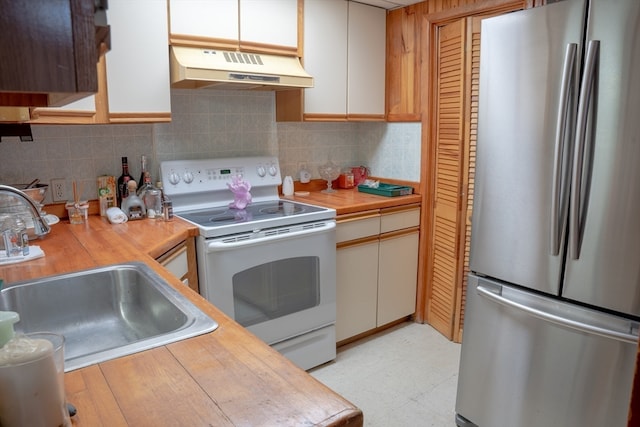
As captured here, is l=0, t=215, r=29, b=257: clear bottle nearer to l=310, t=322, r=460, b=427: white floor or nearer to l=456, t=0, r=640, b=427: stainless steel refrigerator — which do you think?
l=310, t=322, r=460, b=427: white floor

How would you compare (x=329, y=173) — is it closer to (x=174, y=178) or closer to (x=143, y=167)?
(x=174, y=178)

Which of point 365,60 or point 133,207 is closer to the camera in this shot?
point 133,207

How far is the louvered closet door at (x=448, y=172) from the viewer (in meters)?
2.71

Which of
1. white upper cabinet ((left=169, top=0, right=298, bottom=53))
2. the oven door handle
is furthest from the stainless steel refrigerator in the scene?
white upper cabinet ((left=169, top=0, right=298, bottom=53))

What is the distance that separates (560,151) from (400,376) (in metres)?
1.49

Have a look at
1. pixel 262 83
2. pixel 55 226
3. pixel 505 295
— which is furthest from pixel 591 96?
pixel 55 226

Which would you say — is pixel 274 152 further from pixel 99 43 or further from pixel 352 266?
pixel 99 43

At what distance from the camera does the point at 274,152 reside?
2.99 meters

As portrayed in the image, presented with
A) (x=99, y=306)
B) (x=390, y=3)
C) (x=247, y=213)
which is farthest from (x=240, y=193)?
(x=390, y=3)

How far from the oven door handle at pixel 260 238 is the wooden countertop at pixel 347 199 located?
17 cm

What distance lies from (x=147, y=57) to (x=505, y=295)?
6.09 feet

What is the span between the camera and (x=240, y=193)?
2559 mm

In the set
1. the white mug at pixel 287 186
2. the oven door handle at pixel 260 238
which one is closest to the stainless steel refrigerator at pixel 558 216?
the oven door handle at pixel 260 238

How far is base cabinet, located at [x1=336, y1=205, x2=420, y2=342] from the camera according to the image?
2715 mm
